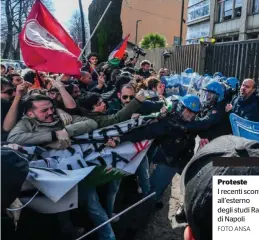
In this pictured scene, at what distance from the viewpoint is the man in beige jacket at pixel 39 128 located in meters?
1.74

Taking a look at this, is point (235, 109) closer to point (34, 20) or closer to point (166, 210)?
point (166, 210)

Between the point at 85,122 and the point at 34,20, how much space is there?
37.5 inches

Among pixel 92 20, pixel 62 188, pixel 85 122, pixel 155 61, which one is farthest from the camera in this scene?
pixel 155 61

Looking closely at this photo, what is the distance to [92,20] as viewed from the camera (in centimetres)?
389

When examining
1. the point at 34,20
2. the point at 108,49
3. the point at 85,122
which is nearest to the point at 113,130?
the point at 85,122

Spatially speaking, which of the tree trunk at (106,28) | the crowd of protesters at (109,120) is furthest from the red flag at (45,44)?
the tree trunk at (106,28)

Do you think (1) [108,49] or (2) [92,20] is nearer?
(2) [92,20]

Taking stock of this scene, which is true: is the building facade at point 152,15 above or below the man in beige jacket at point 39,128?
above

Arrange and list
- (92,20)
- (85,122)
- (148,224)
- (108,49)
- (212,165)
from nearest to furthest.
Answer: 1. (212,165)
2. (85,122)
3. (148,224)
4. (92,20)
5. (108,49)

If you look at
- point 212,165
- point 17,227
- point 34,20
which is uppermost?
point 34,20

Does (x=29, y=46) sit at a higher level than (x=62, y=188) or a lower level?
higher

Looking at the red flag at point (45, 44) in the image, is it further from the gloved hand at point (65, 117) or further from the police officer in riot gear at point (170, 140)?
the police officer in riot gear at point (170, 140)
